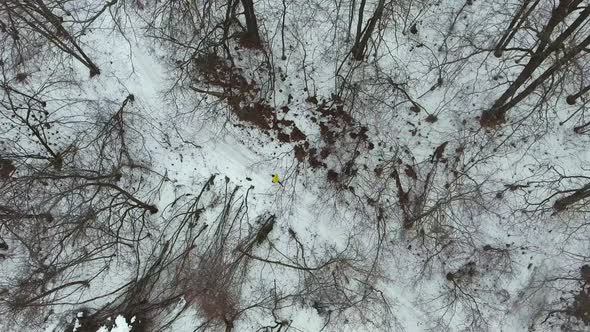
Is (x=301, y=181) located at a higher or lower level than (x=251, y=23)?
lower

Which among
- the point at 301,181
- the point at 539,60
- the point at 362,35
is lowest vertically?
the point at 301,181

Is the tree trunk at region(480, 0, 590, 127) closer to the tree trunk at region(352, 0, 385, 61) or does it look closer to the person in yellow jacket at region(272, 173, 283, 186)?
the tree trunk at region(352, 0, 385, 61)

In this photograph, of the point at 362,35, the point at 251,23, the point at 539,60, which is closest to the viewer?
the point at 539,60

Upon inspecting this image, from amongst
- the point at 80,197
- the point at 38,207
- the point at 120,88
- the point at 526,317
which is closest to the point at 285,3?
the point at 120,88

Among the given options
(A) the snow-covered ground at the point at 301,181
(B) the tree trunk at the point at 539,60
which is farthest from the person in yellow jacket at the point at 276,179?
(B) the tree trunk at the point at 539,60

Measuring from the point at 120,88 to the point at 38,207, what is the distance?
3720 millimetres

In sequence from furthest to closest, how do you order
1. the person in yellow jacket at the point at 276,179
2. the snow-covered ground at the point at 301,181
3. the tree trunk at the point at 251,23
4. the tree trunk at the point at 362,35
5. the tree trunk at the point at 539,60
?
the person in yellow jacket at the point at 276,179 < the snow-covered ground at the point at 301,181 < the tree trunk at the point at 251,23 < the tree trunk at the point at 362,35 < the tree trunk at the point at 539,60

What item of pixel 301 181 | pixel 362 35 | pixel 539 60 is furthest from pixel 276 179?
pixel 539 60

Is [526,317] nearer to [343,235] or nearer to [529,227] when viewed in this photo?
[529,227]

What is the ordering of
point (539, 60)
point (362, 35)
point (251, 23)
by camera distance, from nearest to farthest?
1. point (539, 60)
2. point (251, 23)
3. point (362, 35)

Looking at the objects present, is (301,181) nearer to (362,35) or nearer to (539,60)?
(362,35)

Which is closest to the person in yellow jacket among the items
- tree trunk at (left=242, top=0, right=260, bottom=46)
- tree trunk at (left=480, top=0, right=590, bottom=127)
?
tree trunk at (left=242, top=0, right=260, bottom=46)

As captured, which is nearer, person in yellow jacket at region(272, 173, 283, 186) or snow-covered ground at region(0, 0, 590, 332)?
snow-covered ground at region(0, 0, 590, 332)

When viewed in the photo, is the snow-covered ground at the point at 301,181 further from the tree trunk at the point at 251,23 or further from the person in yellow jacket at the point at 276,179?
the tree trunk at the point at 251,23
